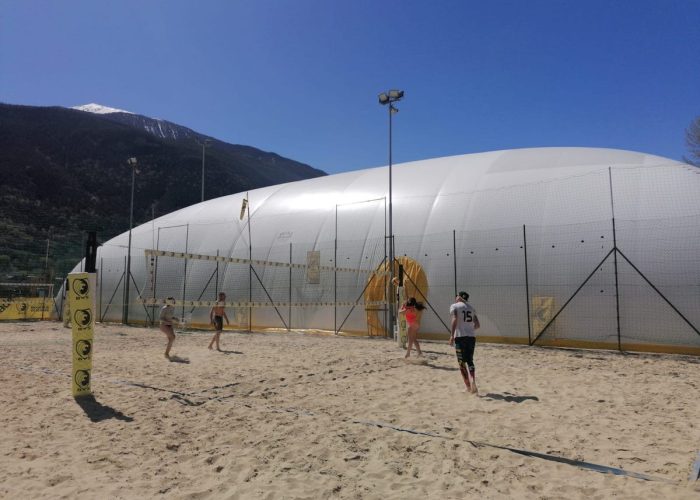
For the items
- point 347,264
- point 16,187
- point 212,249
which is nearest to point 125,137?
point 16,187

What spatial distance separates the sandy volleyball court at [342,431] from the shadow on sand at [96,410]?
0.04m

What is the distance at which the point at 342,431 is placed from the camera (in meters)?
4.77

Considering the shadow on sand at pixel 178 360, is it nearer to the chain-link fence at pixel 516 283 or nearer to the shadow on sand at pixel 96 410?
the chain-link fence at pixel 516 283

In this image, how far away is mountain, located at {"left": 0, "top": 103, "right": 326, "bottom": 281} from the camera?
136ft

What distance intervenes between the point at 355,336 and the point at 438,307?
2877mm

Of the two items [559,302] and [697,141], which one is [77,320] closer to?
[559,302]

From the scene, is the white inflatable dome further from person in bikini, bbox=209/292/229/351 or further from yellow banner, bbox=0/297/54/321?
yellow banner, bbox=0/297/54/321

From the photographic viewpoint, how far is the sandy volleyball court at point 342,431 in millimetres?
3553

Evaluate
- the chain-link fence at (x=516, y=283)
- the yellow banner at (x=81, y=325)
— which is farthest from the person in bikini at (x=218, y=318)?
the yellow banner at (x=81, y=325)

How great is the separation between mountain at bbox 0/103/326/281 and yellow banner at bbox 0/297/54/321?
3450 mm

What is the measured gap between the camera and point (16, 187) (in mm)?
59094

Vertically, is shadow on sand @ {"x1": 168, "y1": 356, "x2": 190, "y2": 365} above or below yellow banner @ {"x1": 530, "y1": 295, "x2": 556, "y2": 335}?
below

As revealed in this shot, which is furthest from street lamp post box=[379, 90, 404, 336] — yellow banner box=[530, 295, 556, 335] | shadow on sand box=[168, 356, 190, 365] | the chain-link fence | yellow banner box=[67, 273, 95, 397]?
yellow banner box=[67, 273, 95, 397]

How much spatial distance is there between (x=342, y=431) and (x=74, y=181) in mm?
76204
